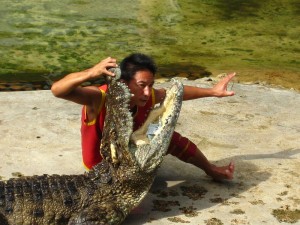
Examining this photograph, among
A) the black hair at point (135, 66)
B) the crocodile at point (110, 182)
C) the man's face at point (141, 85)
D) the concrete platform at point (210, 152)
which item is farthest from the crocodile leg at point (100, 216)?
the black hair at point (135, 66)

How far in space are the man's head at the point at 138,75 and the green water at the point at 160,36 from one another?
3.41 m

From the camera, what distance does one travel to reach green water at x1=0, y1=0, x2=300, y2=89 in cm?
760

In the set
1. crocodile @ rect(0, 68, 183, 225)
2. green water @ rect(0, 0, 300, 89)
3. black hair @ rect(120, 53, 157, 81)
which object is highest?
black hair @ rect(120, 53, 157, 81)

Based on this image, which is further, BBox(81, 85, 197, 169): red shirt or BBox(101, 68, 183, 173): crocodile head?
BBox(81, 85, 197, 169): red shirt

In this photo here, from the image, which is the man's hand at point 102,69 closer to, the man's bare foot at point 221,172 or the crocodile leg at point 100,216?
the crocodile leg at point 100,216

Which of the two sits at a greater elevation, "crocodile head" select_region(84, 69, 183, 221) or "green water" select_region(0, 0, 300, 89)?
"crocodile head" select_region(84, 69, 183, 221)

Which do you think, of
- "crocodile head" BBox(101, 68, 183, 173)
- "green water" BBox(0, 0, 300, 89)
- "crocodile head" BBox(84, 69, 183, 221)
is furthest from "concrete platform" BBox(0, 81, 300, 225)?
"green water" BBox(0, 0, 300, 89)

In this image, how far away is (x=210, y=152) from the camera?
4953 mm

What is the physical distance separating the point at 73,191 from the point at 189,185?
0.89 metres

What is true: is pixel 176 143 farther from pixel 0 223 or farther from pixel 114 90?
pixel 0 223

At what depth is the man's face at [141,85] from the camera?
3.82m

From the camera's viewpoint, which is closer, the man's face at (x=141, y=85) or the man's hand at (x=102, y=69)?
the man's hand at (x=102, y=69)

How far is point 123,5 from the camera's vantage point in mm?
10398

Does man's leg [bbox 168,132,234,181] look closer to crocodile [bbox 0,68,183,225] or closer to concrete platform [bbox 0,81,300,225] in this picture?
concrete platform [bbox 0,81,300,225]
